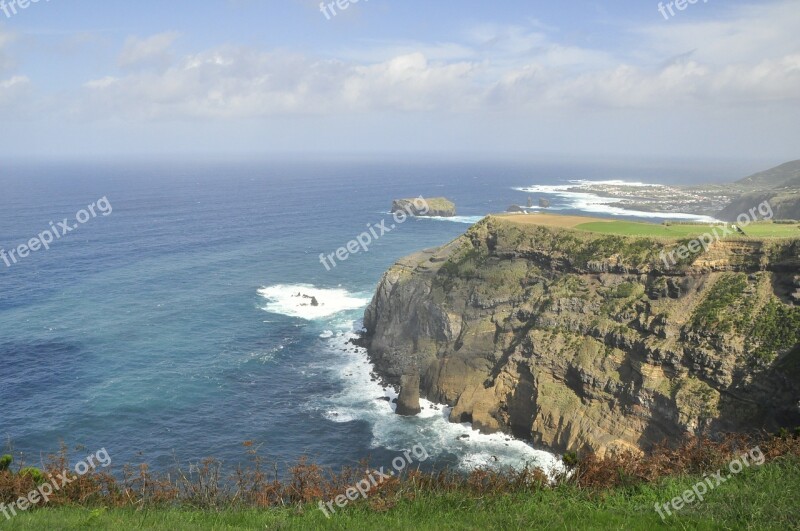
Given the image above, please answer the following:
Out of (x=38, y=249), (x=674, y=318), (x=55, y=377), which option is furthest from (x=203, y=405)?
(x=38, y=249)

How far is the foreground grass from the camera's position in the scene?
15773mm

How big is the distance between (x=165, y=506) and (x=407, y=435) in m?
33.5

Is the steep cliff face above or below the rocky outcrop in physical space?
below

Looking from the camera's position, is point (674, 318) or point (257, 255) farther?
point (257, 255)

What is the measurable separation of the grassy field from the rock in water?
24056 millimetres

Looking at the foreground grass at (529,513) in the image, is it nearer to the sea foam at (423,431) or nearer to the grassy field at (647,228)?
the sea foam at (423,431)

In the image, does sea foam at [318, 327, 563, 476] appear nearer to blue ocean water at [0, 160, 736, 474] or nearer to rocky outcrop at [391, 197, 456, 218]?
blue ocean water at [0, 160, 736, 474]

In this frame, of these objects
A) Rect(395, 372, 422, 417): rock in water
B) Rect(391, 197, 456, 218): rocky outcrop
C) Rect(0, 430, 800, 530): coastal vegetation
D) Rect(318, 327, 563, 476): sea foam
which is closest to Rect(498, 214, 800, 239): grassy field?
Rect(395, 372, 422, 417): rock in water

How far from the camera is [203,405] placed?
180ft

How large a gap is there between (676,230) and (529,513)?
52046 mm

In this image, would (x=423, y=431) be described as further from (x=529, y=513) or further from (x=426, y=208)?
(x=426, y=208)

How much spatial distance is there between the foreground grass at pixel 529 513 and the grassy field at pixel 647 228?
39204 millimetres

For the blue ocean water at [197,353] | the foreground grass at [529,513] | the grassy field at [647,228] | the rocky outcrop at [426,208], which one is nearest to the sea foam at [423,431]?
the blue ocean water at [197,353]

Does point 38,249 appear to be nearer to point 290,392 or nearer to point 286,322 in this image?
point 286,322
